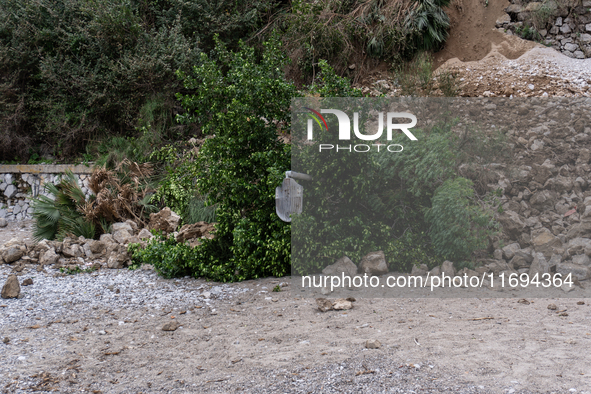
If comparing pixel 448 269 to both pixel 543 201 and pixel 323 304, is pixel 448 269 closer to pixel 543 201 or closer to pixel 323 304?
pixel 323 304

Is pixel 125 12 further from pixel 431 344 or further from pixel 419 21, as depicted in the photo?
pixel 431 344

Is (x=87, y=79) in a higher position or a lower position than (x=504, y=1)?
lower

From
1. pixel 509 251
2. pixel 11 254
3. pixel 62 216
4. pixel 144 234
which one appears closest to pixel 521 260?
pixel 509 251

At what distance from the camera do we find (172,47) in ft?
28.9

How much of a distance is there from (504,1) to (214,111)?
662 centimetres

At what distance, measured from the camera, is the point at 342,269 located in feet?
15.3

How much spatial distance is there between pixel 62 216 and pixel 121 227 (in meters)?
1.06

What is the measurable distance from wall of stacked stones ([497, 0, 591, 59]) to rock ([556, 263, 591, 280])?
5.23m

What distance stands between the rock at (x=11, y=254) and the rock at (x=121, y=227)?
3.99 feet

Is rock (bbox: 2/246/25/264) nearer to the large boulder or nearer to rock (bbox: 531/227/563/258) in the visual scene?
the large boulder

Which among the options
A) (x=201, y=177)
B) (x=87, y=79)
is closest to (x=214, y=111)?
(x=201, y=177)

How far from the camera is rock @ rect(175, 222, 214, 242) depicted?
596cm

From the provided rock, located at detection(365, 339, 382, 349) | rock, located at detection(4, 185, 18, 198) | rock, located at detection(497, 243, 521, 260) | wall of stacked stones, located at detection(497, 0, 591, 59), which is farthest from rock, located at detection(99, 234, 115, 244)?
wall of stacked stones, located at detection(497, 0, 591, 59)

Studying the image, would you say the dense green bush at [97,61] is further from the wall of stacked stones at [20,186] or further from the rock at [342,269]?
the rock at [342,269]
